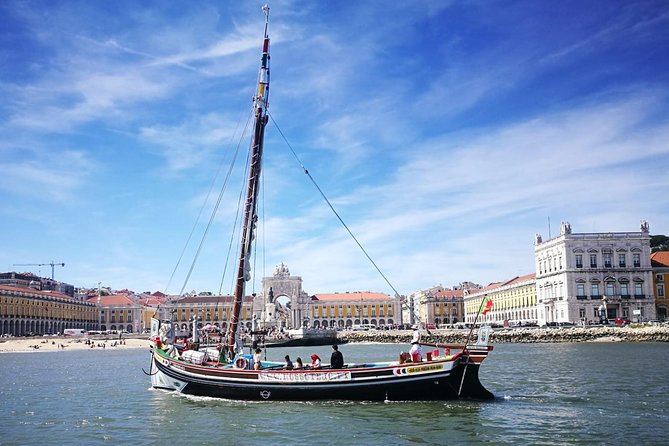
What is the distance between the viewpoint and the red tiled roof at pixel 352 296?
185m

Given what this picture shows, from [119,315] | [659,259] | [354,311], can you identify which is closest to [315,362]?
[659,259]

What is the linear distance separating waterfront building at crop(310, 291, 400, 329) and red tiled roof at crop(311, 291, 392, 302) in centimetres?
90

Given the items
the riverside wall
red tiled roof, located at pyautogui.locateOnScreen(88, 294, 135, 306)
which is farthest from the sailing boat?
red tiled roof, located at pyautogui.locateOnScreen(88, 294, 135, 306)

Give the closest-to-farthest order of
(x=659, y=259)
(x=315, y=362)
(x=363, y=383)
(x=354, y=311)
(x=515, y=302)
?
(x=363, y=383)
(x=315, y=362)
(x=659, y=259)
(x=515, y=302)
(x=354, y=311)

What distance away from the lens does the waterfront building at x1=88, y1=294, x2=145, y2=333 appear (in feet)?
566

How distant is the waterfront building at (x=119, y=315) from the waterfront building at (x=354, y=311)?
4852 cm

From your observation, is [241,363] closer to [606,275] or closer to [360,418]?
[360,418]

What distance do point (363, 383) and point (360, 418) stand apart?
9.08 ft

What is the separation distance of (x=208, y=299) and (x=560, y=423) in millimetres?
164363

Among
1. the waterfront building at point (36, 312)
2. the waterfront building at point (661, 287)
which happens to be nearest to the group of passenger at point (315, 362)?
the waterfront building at point (661, 287)

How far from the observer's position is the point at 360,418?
23.5 meters

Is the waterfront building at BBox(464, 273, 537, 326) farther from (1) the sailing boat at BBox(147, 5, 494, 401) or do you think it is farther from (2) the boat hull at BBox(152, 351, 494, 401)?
(2) the boat hull at BBox(152, 351, 494, 401)

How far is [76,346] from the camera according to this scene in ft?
338

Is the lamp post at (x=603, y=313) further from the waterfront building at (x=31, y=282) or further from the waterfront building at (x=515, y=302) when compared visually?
the waterfront building at (x=31, y=282)
